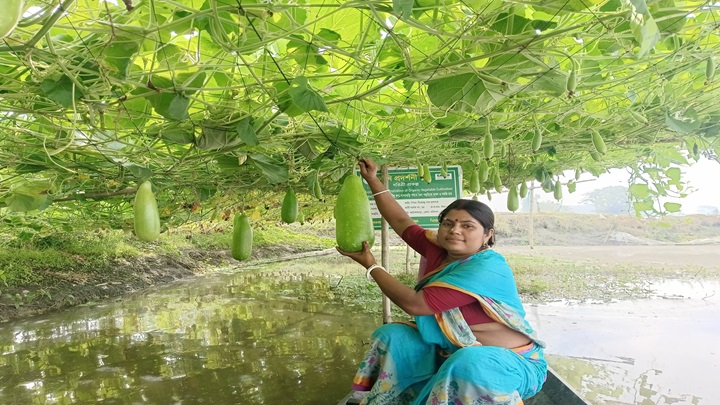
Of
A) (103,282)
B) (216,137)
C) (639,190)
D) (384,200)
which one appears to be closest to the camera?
(216,137)

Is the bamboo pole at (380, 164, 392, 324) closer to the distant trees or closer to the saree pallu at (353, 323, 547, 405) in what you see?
the saree pallu at (353, 323, 547, 405)

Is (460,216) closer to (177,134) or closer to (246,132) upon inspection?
(246,132)

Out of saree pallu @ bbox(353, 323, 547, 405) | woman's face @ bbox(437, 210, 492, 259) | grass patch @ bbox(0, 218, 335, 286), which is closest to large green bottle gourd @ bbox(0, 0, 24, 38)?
saree pallu @ bbox(353, 323, 547, 405)

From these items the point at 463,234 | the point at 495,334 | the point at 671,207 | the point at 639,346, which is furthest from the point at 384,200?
the point at 671,207

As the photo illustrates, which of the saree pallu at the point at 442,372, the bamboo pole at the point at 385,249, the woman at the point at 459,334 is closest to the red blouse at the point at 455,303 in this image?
the woman at the point at 459,334

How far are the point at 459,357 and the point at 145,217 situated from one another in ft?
4.91

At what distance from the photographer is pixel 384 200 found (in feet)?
8.93

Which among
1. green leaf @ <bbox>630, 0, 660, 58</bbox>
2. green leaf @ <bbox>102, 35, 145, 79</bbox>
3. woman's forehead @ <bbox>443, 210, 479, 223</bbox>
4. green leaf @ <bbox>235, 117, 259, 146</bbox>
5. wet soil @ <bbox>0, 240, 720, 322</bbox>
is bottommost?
wet soil @ <bbox>0, 240, 720, 322</bbox>

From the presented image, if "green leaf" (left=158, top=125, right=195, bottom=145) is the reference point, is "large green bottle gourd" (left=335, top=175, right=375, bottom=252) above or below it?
below

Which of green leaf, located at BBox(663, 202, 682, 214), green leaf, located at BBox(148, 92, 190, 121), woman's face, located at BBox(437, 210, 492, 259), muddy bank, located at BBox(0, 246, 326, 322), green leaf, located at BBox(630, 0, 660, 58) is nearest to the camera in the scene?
green leaf, located at BBox(630, 0, 660, 58)

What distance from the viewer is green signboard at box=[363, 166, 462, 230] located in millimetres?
3816

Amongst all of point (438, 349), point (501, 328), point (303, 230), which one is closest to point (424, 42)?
point (501, 328)

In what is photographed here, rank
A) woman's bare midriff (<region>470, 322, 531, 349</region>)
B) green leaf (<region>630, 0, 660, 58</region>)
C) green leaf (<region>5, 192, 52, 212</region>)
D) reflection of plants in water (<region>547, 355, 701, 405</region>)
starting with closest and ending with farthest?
1. green leaf (<region>630, 0, 660, 58</region>)
2. woman's bare midriff (<region>470, 322, 531, 349</region>)
3. reflection of plants in water (<region>547, 355, 701, 405</region>)
4. green leaf (<region>5, 192, 52, 212</region>)

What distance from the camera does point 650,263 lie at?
7.91 meters
